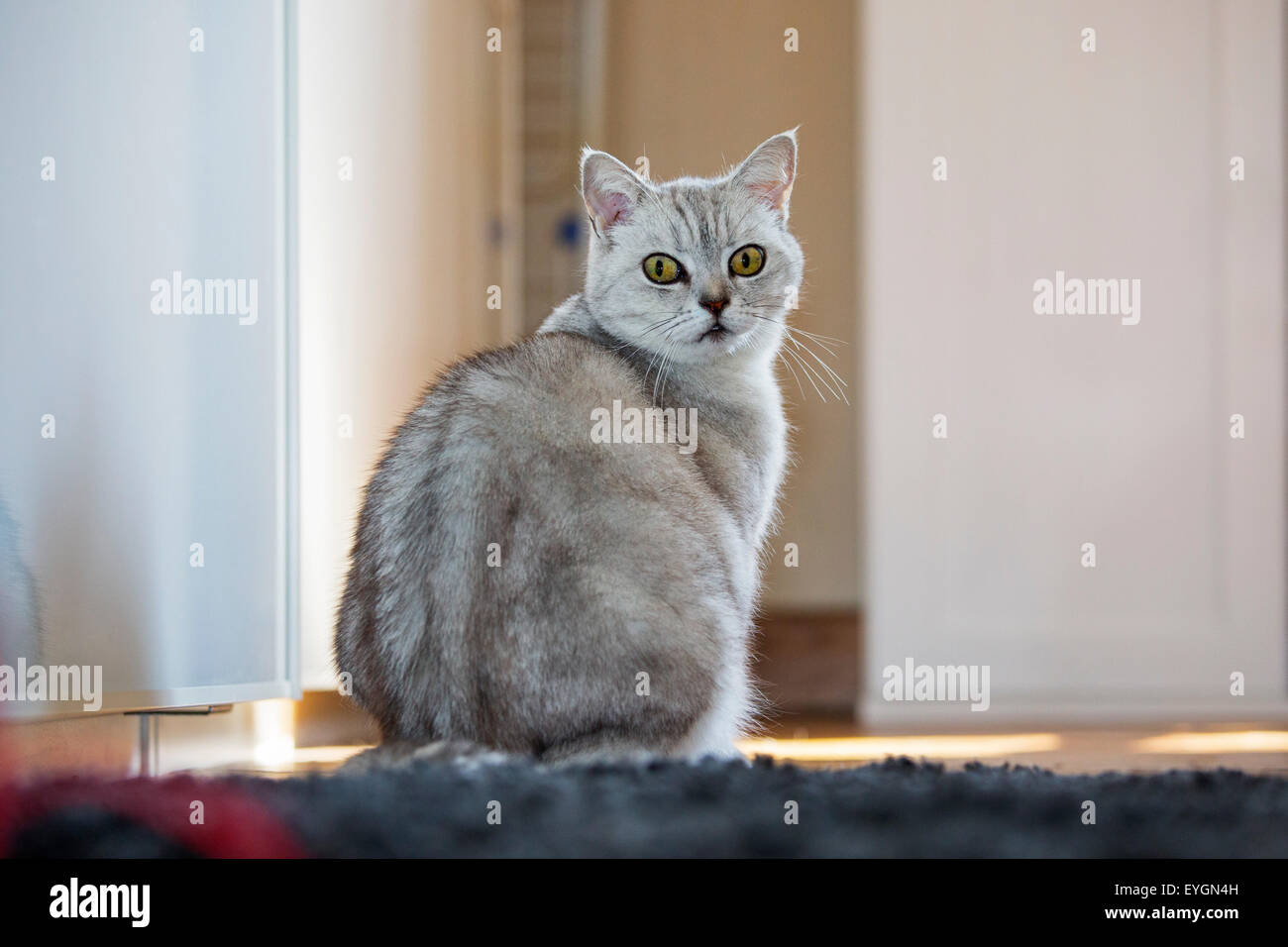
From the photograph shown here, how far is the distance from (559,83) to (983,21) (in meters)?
1.54

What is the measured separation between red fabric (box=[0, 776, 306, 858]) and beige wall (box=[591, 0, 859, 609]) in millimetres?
2740

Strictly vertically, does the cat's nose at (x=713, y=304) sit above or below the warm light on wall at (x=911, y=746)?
above

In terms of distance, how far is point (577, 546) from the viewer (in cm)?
125

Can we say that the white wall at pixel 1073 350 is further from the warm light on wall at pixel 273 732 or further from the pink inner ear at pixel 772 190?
the warm light on wall at pixel 273 732

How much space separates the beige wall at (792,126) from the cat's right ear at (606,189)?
6.62 ft

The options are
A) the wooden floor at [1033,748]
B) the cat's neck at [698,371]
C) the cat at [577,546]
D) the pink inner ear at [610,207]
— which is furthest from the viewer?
the wooden floor at [1033,748]

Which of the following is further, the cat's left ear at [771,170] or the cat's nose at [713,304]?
the cat's left ear at [771,170]

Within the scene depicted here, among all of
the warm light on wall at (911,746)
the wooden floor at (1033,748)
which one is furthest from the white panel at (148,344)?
the warm light on wall at (911,746)

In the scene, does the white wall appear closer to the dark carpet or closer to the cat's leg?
the cat's leg

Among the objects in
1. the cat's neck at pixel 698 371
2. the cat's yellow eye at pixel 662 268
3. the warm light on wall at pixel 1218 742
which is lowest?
the warm light on wall at pixel 1218 742

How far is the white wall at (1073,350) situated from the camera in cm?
292

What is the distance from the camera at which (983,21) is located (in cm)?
304

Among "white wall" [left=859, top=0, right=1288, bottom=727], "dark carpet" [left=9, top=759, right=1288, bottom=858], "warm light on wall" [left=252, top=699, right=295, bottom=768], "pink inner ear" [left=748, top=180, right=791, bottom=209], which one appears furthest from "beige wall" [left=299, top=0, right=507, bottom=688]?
"dark carpet" [left=9, top=759, right=1288, bottom=858]

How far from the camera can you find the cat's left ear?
5.65 ft
